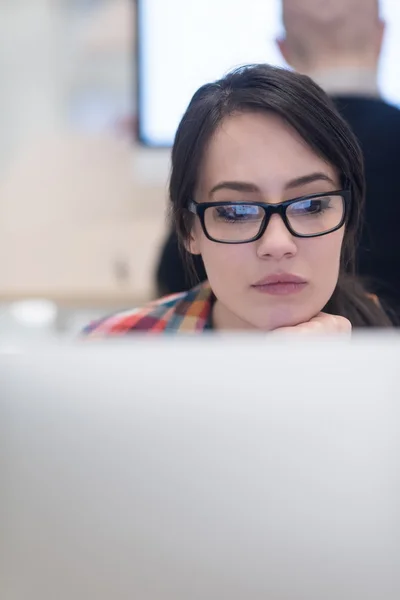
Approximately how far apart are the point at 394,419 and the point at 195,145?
10.8 inches

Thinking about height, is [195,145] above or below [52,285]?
above

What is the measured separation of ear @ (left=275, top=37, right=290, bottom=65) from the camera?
61 cm

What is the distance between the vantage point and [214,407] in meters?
0.27

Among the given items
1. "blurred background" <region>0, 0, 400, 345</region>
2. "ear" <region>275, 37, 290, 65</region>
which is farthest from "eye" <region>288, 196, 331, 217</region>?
"blurred background" <region>0, 0, 400, 345</region>

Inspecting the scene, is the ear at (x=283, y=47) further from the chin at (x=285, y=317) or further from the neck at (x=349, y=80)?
the chin at (x=285, y=317)

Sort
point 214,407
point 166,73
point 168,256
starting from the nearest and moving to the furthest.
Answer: point 214,407 < point 168,256 < point 166,73

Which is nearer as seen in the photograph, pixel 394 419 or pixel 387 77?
pixel 394 419

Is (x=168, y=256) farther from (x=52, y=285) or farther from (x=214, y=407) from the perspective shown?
(x=52, y=285)

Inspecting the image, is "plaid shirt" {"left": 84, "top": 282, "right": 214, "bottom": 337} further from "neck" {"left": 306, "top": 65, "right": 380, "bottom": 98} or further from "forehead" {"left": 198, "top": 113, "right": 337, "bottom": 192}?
"neck" {"left": 306, "top": 65, "right": 380, "bottom": 98}

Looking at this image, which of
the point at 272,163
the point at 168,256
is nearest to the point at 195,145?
the point at 272,163

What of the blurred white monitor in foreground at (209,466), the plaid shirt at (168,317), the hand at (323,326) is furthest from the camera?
the plaid shirt at (168,317)

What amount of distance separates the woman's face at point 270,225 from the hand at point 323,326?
1cm

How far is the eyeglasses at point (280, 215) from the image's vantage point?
0.42 metres

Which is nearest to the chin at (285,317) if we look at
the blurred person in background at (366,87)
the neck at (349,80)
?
the blurred person in background at (366,87)
